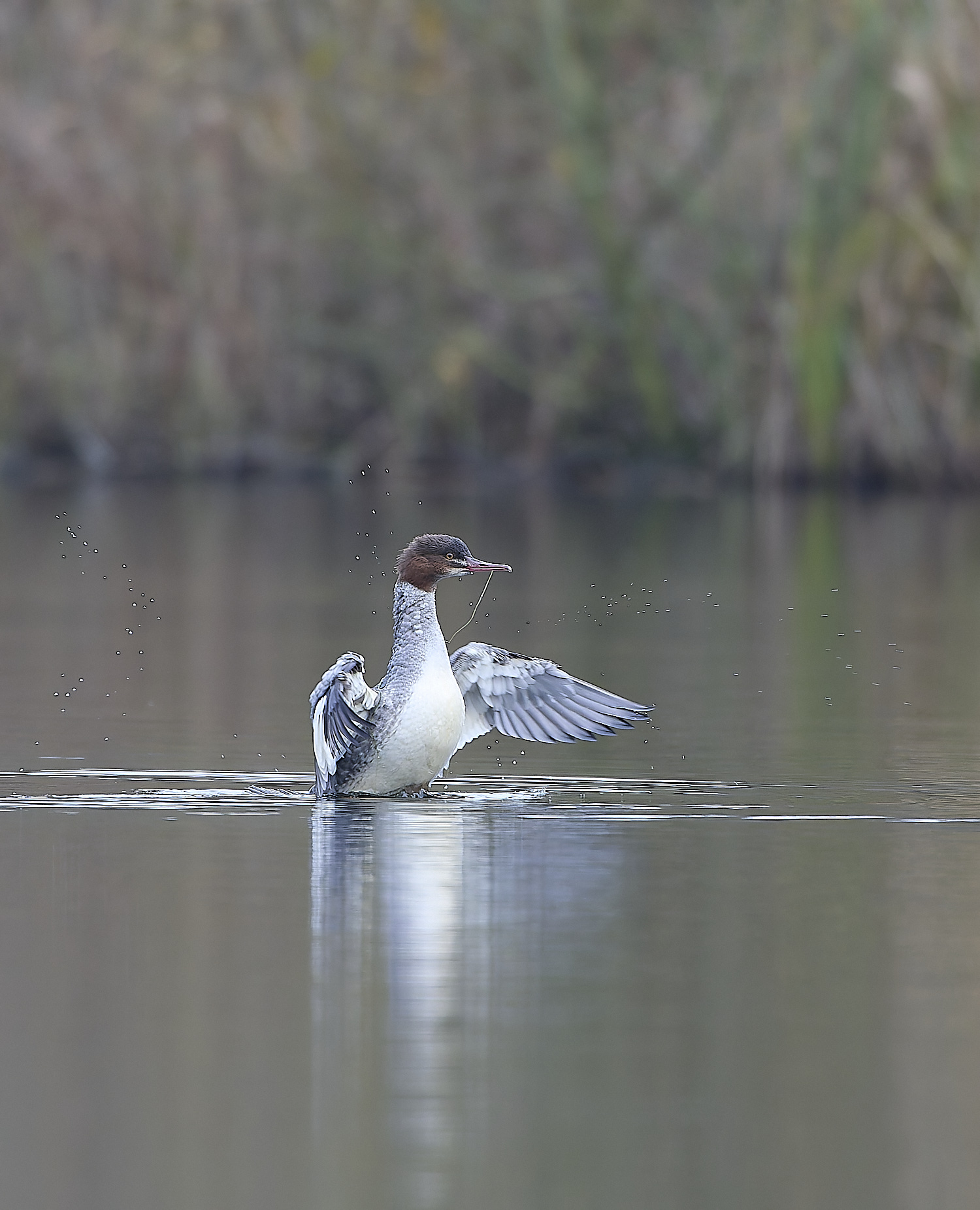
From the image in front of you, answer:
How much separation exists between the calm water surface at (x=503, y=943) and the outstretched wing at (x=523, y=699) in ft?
0.64

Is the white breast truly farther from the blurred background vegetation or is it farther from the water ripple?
the blurred background vegetation

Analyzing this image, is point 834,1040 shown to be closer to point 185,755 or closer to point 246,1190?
point 246,1190

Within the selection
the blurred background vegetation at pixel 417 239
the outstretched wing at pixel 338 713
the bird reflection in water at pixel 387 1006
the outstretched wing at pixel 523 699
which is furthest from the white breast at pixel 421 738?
the blurred background vegetation at pixel 417 239

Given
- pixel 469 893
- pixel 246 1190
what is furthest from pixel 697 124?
pixel 246 1190

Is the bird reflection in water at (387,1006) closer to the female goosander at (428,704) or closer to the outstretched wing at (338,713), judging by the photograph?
the outstretched wing at (338,713)

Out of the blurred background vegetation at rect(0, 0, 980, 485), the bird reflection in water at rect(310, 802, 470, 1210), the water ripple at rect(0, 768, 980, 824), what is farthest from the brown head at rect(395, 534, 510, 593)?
the blurred background vegetation at rect(0, 0, 980, 485)

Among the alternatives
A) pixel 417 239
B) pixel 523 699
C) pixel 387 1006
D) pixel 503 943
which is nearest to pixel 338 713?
pixel 523 699

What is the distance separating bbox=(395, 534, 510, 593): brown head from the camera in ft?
31.5

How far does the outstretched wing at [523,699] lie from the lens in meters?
9.81

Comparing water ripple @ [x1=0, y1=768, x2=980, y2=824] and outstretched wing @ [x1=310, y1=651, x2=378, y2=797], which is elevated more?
outstretched wing @ [x1=310, y1=651, x2=378, y2=797]

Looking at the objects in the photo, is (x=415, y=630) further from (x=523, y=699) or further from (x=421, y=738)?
(x=523, y=699)

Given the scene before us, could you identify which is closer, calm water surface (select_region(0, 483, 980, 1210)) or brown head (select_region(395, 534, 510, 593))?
calm water surface (select_region(0, 483, 980, 1210))

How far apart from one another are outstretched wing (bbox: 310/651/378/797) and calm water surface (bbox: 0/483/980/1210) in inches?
7.3

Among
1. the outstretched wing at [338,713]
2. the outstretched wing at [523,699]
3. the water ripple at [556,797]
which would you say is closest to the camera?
the water ripple at [556,797]
